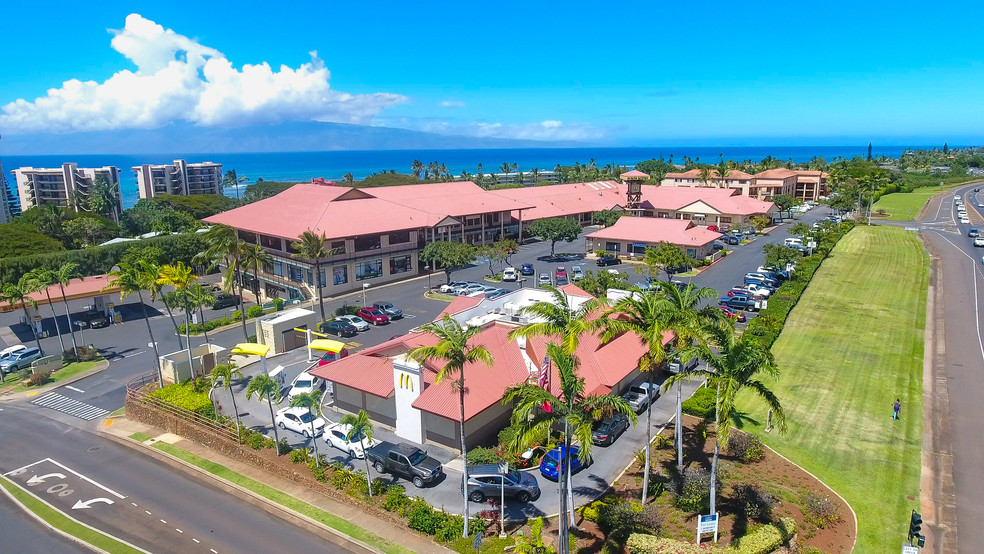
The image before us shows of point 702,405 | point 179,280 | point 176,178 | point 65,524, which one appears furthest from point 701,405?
point 176,178

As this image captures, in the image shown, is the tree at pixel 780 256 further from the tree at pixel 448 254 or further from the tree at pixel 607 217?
the tree at pixel 607 217

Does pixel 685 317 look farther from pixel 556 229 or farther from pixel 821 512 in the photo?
pixel 556 229

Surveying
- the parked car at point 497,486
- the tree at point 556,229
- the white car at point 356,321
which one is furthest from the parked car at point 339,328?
the tree at point 556,229

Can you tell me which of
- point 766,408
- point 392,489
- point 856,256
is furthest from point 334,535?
point 856,256

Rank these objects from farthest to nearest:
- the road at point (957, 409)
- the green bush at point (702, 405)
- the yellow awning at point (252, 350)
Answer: the yellow awning at point (252, 350) → the green bush at point (702, 405) → the road at point (957, 409)

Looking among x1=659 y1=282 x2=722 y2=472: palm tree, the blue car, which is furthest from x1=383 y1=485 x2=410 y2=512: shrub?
x1=659 y1=282 x2=722 y2=472: palm tree
